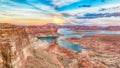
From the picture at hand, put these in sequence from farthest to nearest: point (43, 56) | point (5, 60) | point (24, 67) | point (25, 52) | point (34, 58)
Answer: point (43, 56) → point (34, 58) → point (25, 52) → point (24, 67) → point (5, 60)

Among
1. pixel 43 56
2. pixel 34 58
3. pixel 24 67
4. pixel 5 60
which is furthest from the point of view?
pixel 43 56

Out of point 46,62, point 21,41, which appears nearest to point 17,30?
point 21,41

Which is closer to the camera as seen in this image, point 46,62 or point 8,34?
point 8,34

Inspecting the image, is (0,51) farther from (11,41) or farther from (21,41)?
(21,41)

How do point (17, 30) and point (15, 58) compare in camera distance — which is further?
point (17, 30)

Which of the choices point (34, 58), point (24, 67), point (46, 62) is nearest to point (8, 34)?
point (24, 67)

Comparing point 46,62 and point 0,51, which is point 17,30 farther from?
point 46,62

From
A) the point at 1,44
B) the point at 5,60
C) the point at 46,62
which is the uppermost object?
the point at 1,44

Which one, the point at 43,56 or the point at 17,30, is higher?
the point at 17,30

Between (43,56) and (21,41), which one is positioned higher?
(21,41)
